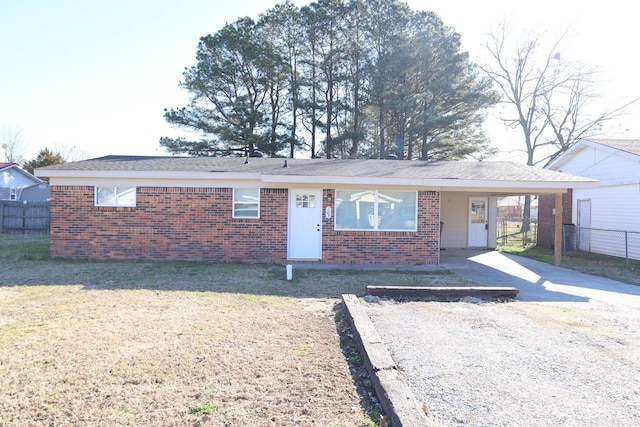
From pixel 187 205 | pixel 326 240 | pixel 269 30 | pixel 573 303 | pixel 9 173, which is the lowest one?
pixel 573 303

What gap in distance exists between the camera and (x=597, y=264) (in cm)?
1293

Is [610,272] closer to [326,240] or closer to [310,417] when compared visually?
[326,240]

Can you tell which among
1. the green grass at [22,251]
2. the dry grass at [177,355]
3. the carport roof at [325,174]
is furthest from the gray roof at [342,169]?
the dry grass at [177,355]

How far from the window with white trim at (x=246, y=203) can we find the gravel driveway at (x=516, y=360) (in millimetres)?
5564

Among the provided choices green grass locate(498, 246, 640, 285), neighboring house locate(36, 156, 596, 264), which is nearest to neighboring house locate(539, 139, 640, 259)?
green grass locate(498, 246, 640, 285)

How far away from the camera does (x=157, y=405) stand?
329cm

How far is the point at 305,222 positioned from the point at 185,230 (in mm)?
3373

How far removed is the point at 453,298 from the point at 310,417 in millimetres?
4966

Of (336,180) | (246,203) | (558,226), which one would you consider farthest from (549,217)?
(246,203)

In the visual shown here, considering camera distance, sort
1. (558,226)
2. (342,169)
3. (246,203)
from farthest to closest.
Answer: (342,169) → (558,226) → (246,203)

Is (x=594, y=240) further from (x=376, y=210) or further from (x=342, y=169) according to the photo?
(x=342, y=169)

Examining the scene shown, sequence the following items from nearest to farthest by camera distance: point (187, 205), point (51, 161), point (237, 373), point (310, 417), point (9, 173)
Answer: point (310, 417) < point (237, 373) < point (187, 205) < point (9, 173) < point (51, 161)

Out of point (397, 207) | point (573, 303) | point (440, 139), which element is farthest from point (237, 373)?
point (440, 139)

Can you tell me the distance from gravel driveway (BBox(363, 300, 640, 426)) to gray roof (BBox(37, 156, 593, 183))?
4.89m
